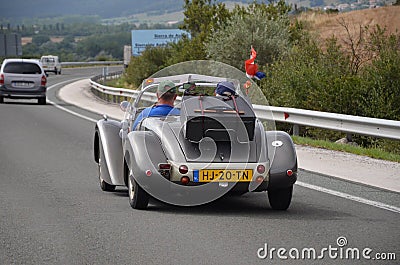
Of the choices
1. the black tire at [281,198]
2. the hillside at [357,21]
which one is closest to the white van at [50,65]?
the hillside at [357,21]

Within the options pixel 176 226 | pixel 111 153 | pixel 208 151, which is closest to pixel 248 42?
pixel 111 153

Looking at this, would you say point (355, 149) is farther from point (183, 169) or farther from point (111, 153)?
point (183, 169)

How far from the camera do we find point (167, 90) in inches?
391

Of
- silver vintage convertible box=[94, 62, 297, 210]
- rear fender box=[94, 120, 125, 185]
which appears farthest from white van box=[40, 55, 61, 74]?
silver vintage convertible box=[94, 62, 297, 210]

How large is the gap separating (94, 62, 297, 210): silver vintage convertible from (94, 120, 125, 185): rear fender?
2.09 feet

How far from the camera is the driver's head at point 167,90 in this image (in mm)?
9898

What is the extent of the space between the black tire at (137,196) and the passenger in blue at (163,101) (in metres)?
0.81

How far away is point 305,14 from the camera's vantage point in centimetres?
5503

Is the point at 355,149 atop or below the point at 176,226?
below

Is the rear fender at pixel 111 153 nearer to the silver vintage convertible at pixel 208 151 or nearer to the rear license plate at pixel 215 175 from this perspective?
the silver vintage convertible at pixel 208 151

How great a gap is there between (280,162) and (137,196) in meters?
1.50

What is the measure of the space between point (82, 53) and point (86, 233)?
17076 cm

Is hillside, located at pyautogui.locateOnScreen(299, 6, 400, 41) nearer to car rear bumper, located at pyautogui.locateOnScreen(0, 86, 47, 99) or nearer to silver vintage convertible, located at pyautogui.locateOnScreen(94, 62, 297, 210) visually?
car rear bumper, located at pyautogui.locateOnScreen(0, 86, 47, 99)

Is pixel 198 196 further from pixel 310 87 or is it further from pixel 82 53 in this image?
pixel 82 53
